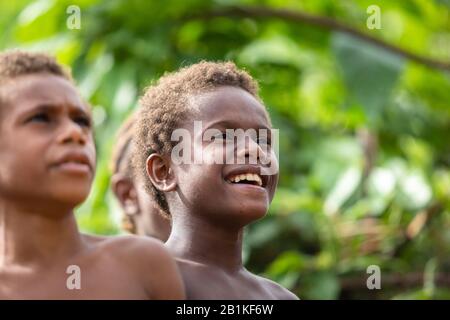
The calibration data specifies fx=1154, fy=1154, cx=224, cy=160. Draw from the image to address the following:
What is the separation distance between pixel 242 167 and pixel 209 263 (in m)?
0.14

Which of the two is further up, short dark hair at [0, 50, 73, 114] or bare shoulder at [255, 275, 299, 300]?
short dark hair at [0, 50, 73, 114]

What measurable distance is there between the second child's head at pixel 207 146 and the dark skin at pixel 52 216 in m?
0.15

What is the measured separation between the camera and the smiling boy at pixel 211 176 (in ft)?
4.90

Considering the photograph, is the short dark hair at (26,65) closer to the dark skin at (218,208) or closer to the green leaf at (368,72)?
the dark skin at (218,208)

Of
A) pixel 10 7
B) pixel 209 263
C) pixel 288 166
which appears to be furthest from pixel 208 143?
pixel 10 7

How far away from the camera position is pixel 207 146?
5.02ft

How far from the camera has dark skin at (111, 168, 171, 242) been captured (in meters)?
2.06

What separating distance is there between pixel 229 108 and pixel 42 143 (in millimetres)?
298

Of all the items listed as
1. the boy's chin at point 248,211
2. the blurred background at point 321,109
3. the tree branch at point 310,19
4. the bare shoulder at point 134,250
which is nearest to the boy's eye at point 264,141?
the boy's chin at point 248,211

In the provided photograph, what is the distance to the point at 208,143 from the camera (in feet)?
5.02

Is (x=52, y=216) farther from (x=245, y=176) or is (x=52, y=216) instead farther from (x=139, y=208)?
(x=139, y=208)

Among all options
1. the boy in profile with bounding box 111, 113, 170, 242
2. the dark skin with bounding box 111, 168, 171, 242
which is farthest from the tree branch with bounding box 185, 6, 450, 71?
the dark skin with bounding box 111, 168, 171, 242

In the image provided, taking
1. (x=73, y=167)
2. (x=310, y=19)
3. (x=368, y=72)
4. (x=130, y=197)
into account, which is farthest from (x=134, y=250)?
(x=310, y=19)

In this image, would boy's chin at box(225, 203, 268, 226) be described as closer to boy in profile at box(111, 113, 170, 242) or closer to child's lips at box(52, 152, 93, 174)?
child's lips at box(52, 152, 93, 174)
